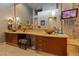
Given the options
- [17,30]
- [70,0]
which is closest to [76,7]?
→ [70,0]

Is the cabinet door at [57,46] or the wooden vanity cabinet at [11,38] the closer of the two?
the cabinet door at [57,46]

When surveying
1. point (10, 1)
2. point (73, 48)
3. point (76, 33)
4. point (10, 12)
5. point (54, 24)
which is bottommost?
point (73, 48)

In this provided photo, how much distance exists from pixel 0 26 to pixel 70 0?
112 centimetres

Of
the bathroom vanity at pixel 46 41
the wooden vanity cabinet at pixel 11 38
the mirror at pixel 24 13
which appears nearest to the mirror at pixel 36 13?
the mirror at pixel 24 13

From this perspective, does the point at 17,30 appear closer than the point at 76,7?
No

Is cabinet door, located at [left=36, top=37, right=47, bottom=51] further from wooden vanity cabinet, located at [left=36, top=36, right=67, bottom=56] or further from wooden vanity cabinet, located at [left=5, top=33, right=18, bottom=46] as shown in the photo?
wooden vanity cabinet, located at [left=5, top=33, right=18, bottom=46]

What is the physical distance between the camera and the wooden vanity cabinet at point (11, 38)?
2.06 meters

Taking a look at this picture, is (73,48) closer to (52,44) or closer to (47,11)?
(52,44)

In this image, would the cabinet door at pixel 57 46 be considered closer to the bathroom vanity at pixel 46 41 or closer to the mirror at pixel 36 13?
the bathroom vanity at pixel 46 41

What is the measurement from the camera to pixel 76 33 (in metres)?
1.99

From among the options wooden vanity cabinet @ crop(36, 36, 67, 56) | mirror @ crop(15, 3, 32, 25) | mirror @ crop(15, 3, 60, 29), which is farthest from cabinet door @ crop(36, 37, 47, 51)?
mirror @ crop(15, 3, 32, 25)

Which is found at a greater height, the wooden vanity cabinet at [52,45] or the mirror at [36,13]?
the mirror at [36,13]

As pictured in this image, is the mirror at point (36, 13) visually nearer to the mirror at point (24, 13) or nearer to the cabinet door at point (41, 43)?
the mirror at point (24, 13)

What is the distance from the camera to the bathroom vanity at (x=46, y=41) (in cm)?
196
